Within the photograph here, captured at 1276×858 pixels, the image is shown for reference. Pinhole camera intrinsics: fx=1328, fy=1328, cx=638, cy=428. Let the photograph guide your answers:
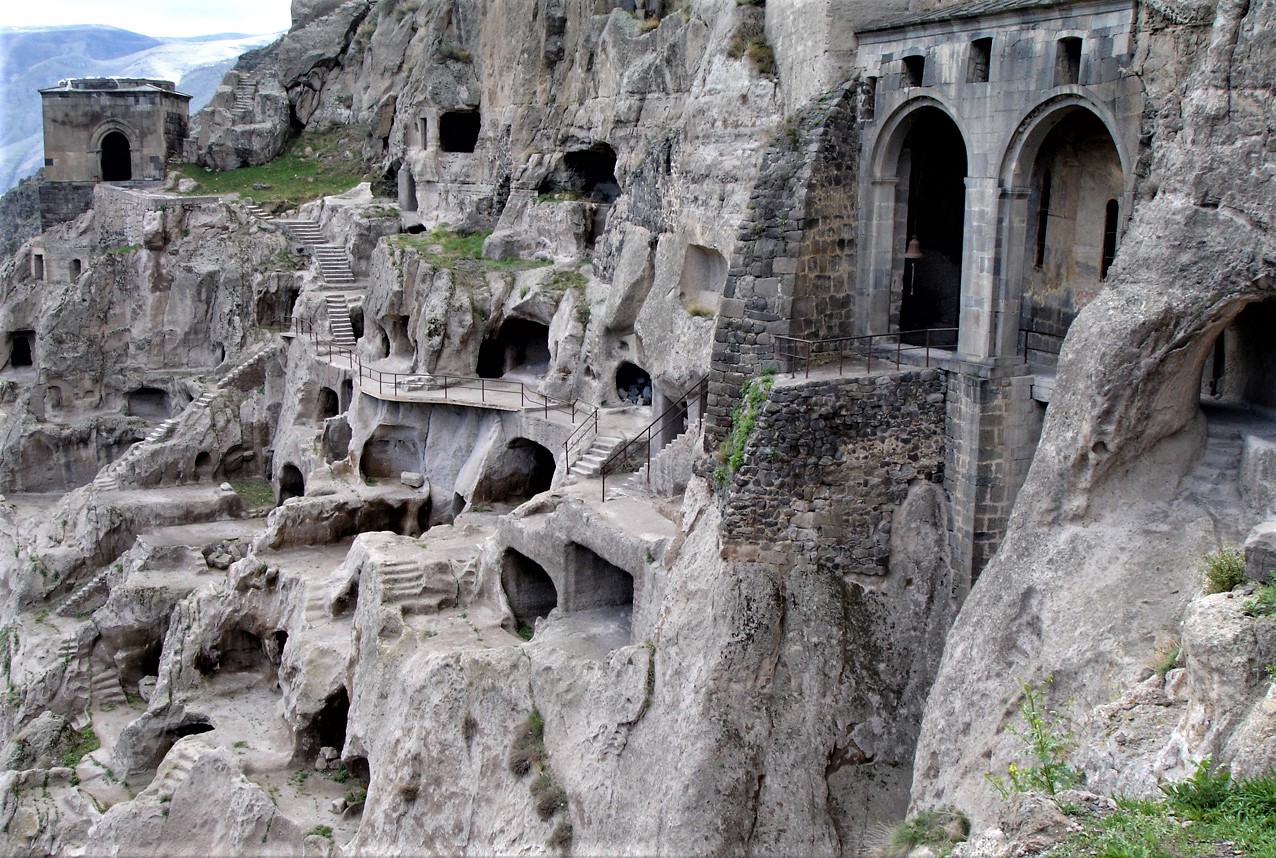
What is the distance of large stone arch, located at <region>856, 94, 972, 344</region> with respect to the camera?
16.6m

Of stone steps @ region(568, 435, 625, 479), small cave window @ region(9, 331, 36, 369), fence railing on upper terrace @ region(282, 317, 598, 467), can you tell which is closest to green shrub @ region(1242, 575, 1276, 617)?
stone steps @ region(568, 435, 625, 479)

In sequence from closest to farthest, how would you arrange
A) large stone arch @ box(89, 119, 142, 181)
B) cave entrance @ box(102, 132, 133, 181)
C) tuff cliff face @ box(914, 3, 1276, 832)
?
tuff cliff face @ box(914, 3, 1276, 832) → large stone arch @ box(89, 119, 142, 181) → cave entrance @ box(102, 132, 133, 181)

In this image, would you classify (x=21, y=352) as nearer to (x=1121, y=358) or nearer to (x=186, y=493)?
(x=186, y=493)

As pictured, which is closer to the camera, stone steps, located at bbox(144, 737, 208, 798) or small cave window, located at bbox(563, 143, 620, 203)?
stone steps, located at bbox(144, 737, 208, 798)

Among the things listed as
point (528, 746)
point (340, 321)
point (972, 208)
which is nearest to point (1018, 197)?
point (972, 208)

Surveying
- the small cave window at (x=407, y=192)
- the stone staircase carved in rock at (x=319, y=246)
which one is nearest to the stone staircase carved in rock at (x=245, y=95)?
the stone staircase carved in rock at (x=319, y=246)

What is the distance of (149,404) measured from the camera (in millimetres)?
40656

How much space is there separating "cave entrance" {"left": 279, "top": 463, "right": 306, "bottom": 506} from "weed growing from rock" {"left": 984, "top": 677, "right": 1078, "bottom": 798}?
24.0m

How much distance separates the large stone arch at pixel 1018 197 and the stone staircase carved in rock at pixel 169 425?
80.5 feet

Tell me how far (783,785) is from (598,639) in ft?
14.1

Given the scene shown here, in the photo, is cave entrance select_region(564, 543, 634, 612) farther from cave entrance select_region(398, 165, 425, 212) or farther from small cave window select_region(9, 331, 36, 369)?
small cave window select_region(9, 331, 36, 369)

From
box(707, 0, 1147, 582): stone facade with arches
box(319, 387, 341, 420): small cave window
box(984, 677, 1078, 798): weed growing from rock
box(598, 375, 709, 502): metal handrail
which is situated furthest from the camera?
box(319, 387, 341, 420): small cave window

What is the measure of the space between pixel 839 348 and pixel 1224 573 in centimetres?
686

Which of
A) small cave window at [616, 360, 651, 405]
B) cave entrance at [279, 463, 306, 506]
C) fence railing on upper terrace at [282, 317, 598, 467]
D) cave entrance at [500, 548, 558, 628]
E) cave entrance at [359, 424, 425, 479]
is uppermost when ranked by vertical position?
small cave window at [616, 360, 651, 405]
